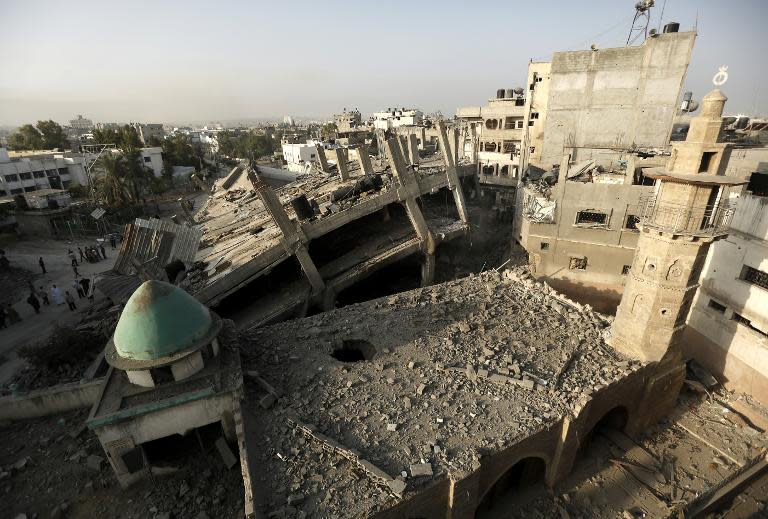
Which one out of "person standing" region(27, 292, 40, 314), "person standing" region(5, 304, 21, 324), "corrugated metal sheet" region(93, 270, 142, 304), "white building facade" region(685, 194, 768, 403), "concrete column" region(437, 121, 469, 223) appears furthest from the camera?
"concrete column" region(437, 121, 469, 223)

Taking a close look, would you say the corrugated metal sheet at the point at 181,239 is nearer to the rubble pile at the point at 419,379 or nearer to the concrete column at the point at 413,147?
the rubble pile at the point at 419,379

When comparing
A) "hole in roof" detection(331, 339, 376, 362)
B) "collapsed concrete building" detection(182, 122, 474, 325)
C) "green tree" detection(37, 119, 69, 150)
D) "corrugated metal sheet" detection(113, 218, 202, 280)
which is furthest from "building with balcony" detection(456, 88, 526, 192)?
"green tree" detection(37, 119, 69, 150)

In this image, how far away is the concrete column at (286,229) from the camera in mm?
14932

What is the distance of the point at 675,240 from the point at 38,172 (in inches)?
2466

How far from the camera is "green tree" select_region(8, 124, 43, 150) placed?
6380 cm

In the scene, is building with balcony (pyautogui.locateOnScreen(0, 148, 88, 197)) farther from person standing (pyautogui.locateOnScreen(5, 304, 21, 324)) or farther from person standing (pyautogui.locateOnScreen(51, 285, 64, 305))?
person standing (pyautogui.locateOnScreen(5, 304, 21, 324))

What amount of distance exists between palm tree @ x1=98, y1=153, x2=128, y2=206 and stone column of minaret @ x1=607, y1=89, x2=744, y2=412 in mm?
47033

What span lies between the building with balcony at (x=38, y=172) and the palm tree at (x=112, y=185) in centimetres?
949

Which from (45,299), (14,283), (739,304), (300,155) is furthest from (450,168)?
(300,155)

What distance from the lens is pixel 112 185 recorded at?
41.0 metres

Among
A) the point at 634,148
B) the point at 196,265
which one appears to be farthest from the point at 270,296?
the point at 634,148

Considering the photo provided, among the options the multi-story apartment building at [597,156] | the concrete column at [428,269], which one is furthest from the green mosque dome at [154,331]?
the multi-story apartment building at [597,156]

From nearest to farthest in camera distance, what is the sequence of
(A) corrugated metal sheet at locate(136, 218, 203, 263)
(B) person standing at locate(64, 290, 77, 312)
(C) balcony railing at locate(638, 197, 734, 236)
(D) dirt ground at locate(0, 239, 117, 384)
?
1. (C) balcony railing at locate(638, 197, 734, 236)
2. (D) dirt ground at locate(0, 239, 117, 384)
3. (A) corrugated metal sheet at locate(136, 218, 203, 263)
4. (B) person standing at locate(64, 290, 77, 312)

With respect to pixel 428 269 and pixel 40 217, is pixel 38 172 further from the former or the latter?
pixel 428 269
